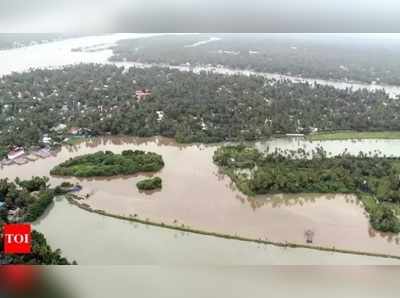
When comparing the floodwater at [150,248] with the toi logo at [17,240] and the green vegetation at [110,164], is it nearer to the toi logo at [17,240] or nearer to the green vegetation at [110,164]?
the toi logo at [17,240]

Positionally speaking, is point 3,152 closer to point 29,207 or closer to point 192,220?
point 29,207

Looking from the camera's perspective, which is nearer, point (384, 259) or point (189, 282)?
point (189, 282)

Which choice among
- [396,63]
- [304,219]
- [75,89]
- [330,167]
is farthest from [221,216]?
[396,63]

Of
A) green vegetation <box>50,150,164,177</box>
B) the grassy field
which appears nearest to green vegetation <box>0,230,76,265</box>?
green vegetation <box>50,150,164,177</box>

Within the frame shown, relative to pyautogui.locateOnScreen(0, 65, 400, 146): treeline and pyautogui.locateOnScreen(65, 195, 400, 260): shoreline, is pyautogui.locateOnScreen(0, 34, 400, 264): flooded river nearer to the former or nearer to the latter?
pyautogui.locateOnScreen(65, 195, 400, 260): shoreline

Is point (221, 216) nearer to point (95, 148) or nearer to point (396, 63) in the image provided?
point (95, 148)

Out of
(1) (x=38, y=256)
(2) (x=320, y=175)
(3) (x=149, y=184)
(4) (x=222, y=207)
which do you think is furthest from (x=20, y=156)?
(2) (x=320, y=175)
